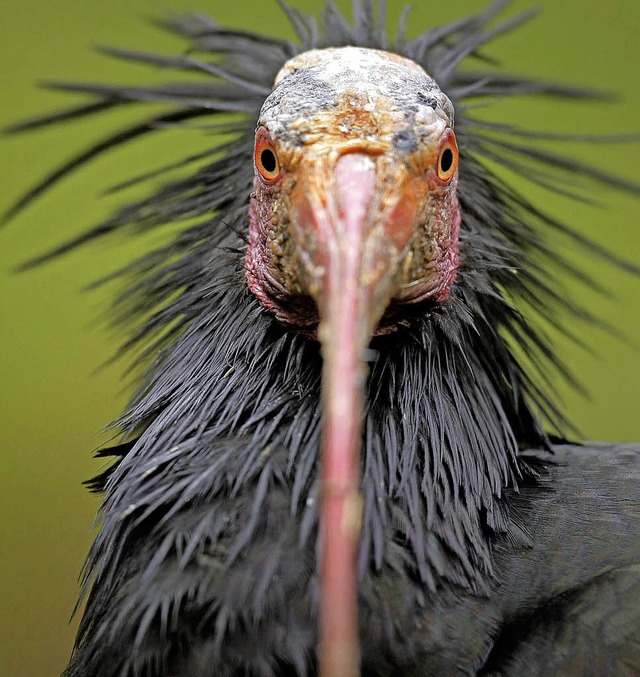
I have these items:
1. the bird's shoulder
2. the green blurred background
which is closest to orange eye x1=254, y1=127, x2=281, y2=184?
the bird's shoulder

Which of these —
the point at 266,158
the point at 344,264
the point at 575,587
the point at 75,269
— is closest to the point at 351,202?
the point at 344,264

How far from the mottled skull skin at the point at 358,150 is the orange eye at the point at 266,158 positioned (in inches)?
0.6

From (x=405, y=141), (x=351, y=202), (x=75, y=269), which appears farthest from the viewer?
(x=75, y=269)

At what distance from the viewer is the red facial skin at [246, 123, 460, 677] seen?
0.86 metres

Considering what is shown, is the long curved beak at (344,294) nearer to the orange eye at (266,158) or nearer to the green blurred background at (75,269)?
the orange eye at (266,158)

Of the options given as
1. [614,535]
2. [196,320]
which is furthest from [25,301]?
[614,535]

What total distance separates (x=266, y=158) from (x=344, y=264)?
1.19ft

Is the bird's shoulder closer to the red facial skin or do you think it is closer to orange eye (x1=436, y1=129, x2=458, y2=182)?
the red facial skin

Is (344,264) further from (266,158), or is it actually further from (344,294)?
(266,158)

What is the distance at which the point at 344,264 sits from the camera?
3.62 ft

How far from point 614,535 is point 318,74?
89cm

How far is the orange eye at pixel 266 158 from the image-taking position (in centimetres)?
136

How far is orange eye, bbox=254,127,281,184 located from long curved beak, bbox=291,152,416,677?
0.30ft

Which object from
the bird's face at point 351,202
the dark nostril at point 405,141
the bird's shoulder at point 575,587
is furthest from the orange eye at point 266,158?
the bird's shoulder at point 575,587
